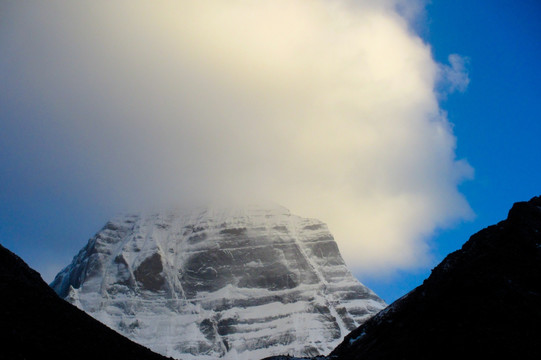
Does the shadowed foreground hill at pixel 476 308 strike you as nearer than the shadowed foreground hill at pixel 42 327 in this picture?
No

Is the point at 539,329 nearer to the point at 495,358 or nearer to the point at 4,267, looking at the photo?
the point at 495,358

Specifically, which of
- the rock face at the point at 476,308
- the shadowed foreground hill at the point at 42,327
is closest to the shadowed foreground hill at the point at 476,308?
the rock face at the point at 476,308

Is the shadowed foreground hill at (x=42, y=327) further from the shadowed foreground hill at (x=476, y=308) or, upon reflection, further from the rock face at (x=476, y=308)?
the rock face at (x=476, y=308)

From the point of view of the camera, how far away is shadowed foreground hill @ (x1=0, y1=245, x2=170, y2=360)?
158 feet

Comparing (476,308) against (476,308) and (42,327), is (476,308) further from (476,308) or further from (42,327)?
(42,327)

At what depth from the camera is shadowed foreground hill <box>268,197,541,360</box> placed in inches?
1917

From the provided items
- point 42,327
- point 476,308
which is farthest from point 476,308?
point 42,327

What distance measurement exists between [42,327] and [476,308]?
147 ft

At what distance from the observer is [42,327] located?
54.2 m

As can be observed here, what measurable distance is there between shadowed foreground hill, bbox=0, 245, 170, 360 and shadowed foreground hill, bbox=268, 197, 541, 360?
22.3m

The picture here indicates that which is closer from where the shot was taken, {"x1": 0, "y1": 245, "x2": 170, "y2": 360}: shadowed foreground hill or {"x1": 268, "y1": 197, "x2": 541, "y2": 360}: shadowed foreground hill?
{"x1": 0, "y1": 245, "x2": 170, "y2": 360}: shadowed foreground hill

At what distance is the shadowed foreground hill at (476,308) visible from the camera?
48688mm

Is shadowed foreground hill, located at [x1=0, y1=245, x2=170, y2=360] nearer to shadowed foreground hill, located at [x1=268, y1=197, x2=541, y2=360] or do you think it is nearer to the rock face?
shadowed foreground hill, located at [x1=268, y1=197, x2=541, y2=360]

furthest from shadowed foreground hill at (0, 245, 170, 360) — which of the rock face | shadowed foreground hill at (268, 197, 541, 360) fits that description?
the rock face
